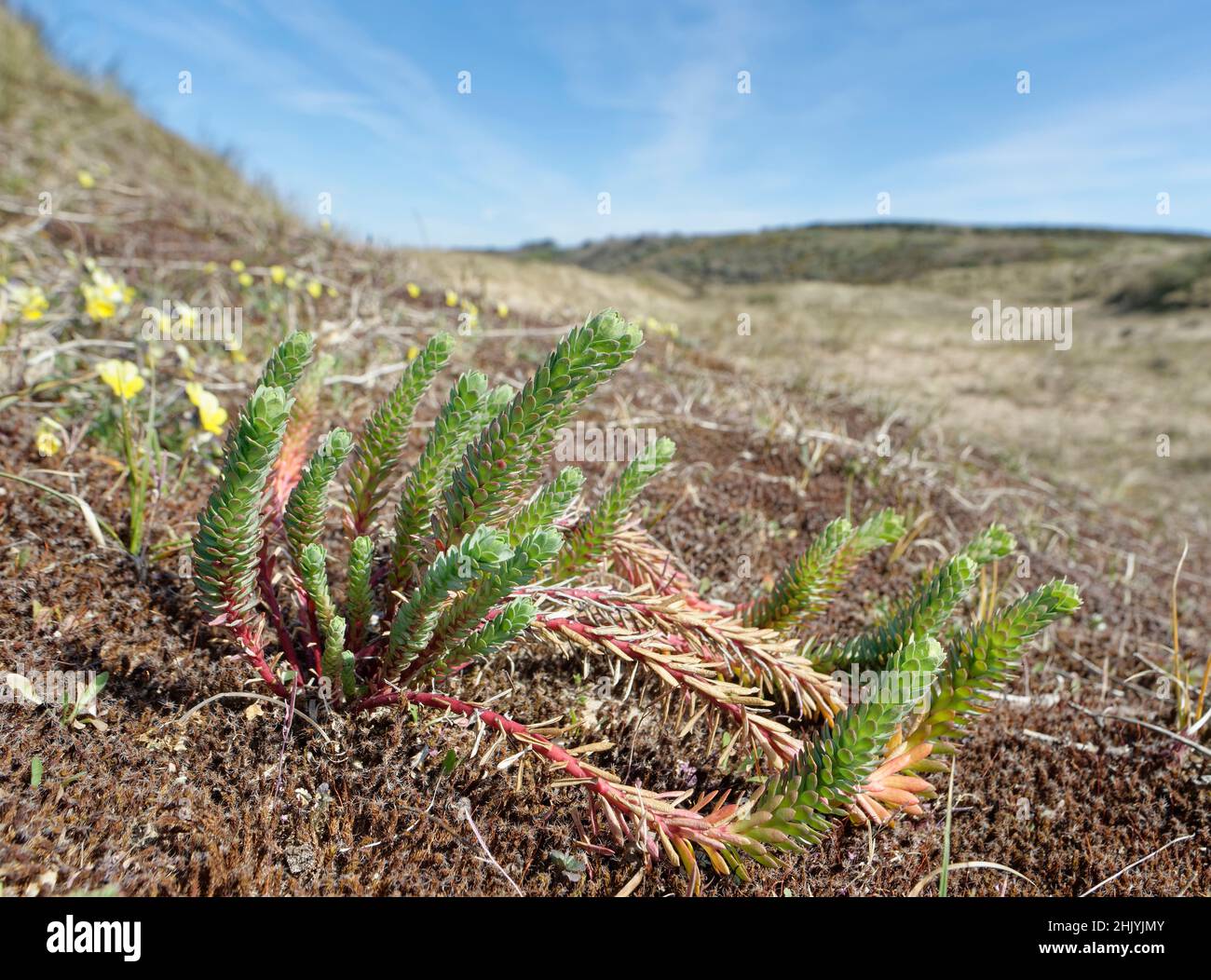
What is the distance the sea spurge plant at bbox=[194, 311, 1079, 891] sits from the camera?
142cm

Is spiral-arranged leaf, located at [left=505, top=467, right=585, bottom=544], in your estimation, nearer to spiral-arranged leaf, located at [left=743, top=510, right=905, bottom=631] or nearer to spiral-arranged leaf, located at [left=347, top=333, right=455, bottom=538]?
spiral-arranged leaf, located at [left=347, top=333, right=455, bottom=538]

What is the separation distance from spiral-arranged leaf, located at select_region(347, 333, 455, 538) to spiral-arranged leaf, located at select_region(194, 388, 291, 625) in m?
Result: 0.27

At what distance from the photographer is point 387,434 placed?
5.69 feet

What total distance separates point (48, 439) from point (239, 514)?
1.28 metres

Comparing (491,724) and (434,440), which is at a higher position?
(434,440)

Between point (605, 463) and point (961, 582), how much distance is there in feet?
6.36

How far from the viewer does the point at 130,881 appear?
4.25ft

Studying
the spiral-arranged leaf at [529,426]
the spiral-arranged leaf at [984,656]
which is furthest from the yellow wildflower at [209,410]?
the spiral-arranged leaf at [984,656]

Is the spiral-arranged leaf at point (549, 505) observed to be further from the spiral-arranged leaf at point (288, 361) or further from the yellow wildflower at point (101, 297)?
the yellow wildflower at point (101, 297)

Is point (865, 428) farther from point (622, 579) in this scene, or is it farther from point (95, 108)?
point (95, 108)
